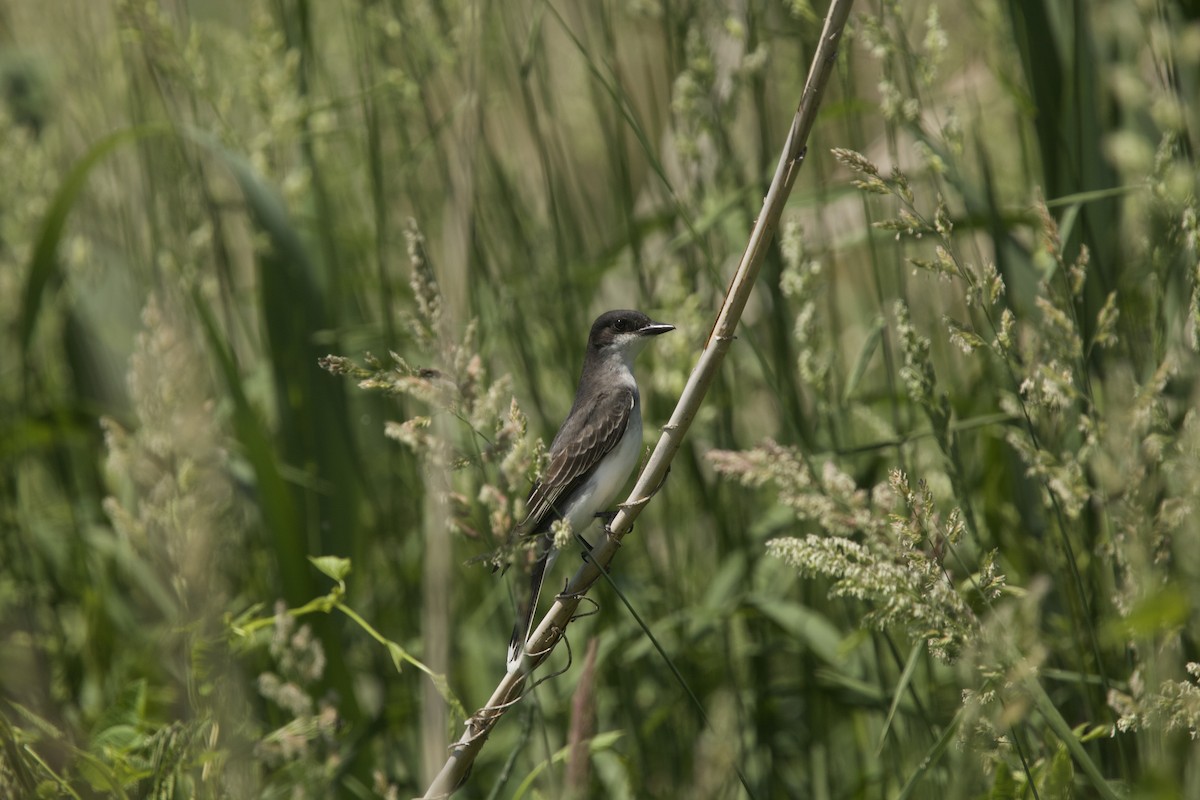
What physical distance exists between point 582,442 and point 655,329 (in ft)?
1.43

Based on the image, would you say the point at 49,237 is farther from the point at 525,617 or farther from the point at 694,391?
the point at 525,617

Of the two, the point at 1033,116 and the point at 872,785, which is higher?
the point at 1033,116

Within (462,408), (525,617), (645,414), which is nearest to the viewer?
(525,617)

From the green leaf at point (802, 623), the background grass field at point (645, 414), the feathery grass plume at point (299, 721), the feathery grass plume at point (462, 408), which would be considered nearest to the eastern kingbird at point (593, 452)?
the background grass field at point (645, 414)

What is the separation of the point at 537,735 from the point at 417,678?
23.0 inches

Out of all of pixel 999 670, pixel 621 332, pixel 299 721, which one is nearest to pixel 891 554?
pixel 999 670

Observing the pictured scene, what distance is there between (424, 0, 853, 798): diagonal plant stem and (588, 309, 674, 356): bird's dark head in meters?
1.41

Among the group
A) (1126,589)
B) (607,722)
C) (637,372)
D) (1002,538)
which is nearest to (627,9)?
(637,372)

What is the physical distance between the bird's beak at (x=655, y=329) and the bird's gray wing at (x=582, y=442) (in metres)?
0.21

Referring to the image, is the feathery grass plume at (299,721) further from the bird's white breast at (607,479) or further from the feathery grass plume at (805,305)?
the feathery grass plume at (805,305)

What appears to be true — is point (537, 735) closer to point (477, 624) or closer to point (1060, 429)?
point (477, 624)

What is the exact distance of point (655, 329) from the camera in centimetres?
364

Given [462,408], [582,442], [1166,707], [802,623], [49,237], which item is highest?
[49,237]

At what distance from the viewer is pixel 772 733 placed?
359 cm
